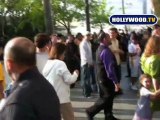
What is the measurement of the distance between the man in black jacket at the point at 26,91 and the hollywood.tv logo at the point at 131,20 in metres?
13.4

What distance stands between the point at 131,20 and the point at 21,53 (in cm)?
1363

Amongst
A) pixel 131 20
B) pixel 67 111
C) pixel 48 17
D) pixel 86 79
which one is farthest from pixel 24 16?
pixel 67 111

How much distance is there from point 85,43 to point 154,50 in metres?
4.53

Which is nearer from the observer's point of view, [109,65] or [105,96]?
[109,65]

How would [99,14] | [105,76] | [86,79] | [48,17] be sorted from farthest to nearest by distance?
[99,14] → [48,17] → [86,79] → [105,76]

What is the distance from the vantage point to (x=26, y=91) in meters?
3.13

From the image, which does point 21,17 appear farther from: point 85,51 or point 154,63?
point 154,63

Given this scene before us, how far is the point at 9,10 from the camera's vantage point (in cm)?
3809

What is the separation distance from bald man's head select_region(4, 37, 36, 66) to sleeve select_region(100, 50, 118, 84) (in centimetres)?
477

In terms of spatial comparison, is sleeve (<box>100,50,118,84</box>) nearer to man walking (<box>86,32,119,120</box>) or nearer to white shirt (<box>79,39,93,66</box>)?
man walking (<box>86,32,119,120</box>)

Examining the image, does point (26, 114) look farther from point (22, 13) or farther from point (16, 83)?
point (22, 13)

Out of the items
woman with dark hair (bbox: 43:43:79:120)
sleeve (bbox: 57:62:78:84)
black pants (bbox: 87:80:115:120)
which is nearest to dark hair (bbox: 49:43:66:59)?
woman with dark hair (bbox: 43:43:79:120)

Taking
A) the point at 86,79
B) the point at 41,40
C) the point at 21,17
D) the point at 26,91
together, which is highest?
the point at 21,17

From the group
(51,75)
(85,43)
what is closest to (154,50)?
(51,75)
